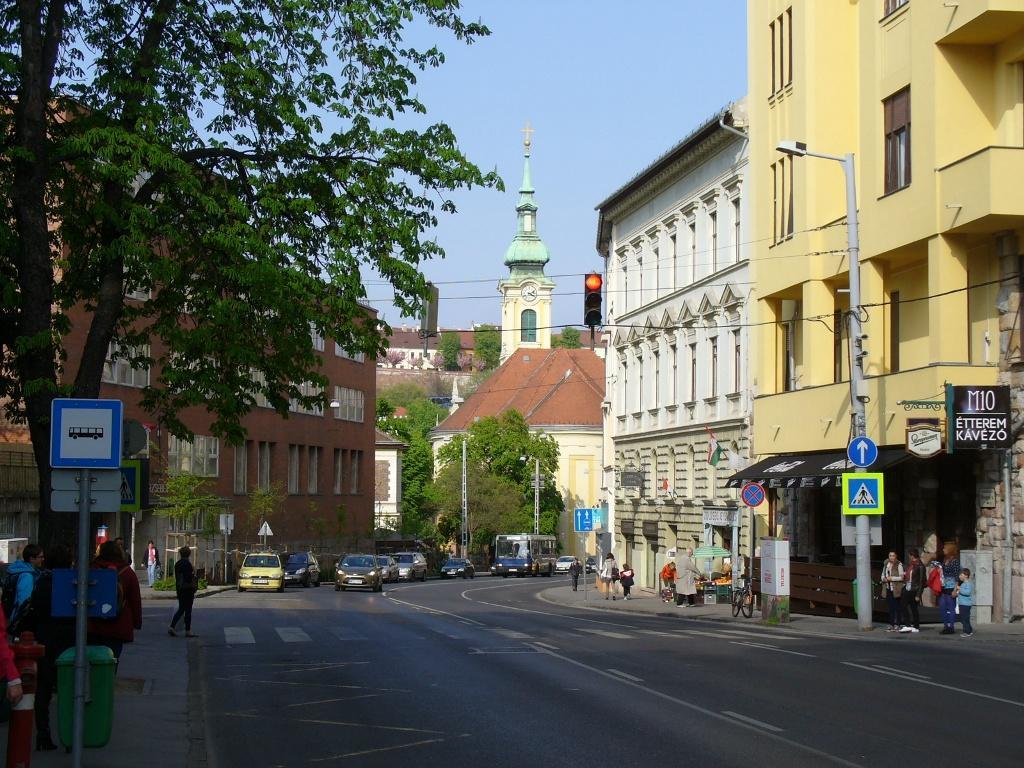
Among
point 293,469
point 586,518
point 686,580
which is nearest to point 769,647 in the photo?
point 686,580

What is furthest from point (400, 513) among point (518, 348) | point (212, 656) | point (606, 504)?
point (212, 656)

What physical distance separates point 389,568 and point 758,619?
41525 mm

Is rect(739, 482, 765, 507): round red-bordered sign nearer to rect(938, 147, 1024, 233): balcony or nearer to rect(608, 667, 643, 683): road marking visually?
rect(938, 147, 1024, 233): balcony

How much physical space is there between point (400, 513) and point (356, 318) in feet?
313

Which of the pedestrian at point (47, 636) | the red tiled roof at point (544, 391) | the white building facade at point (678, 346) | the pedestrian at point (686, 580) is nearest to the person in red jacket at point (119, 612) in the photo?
the pedestrian at point (47, 636)

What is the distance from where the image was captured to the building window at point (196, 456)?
64.6 meters

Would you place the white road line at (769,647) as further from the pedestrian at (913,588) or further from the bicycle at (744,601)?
the bicycle at (744,601)

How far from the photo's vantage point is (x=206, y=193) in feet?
60.5

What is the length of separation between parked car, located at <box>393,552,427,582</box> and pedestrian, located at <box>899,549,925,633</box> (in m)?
50.2

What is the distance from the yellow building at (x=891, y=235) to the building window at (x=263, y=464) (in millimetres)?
38583

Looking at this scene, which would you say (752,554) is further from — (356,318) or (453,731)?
(453,731)

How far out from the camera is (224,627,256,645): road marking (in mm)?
26969

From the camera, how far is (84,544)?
32.9 feet

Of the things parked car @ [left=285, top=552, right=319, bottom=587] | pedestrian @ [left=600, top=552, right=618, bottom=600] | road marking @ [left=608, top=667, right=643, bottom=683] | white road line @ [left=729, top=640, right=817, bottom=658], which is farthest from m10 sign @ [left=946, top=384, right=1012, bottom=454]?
parked car @ [left=285, top=552, right=319, bottom=587]
